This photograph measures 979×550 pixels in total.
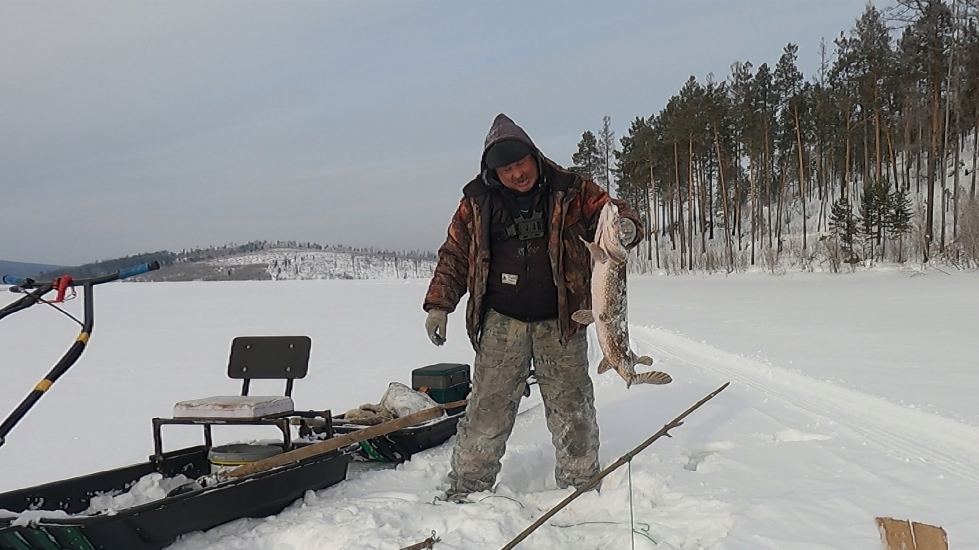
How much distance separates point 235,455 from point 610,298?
2.37 meters

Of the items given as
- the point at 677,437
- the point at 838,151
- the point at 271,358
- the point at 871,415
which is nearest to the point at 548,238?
the point at 677,437

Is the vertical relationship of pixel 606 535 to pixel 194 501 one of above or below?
below

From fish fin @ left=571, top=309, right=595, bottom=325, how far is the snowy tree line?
20.1m

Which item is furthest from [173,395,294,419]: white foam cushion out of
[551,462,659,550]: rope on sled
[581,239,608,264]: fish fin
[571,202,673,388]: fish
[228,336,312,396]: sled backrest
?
[581,239,608,264]: fish fin

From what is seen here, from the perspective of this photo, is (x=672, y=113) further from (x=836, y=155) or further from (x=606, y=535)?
(x=606, y=535)

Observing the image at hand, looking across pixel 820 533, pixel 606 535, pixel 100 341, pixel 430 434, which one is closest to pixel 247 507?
pixel 430 434

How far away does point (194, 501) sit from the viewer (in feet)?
9.37

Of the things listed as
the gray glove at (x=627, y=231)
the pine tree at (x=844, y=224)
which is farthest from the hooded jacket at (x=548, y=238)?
the pine tree at (x=844, y=224)

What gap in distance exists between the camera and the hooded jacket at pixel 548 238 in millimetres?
3334

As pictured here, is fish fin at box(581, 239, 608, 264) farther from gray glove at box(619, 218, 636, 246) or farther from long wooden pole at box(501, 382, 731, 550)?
long wooden pole at box(501, 382, 731, 550)

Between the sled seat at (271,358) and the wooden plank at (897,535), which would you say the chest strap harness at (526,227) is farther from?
the wooden plank at (897,535)

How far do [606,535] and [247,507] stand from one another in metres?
1.82

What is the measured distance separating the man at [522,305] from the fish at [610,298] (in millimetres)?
269

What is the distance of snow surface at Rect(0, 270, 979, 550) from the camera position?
288 cm
